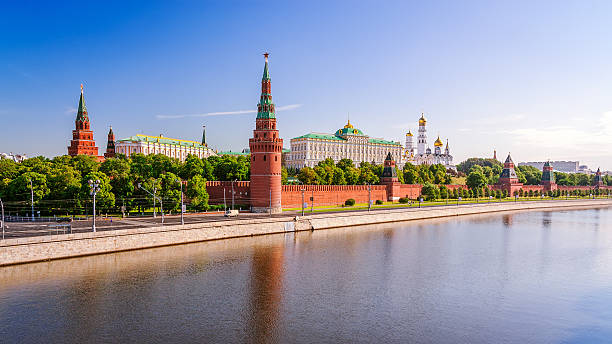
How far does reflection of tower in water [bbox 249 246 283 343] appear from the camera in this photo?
19109mm

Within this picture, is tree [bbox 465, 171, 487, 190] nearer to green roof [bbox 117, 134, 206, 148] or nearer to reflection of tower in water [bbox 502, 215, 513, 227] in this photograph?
reflection of tower in water [bbox 502, 215, 513, 227]

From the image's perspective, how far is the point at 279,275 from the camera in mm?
28094

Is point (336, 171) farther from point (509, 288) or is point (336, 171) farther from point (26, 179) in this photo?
point (509, 288)

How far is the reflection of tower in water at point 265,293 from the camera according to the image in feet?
62.7

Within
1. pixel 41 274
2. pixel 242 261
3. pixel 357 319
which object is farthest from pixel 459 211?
pixel 41 274

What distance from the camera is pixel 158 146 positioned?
132 metres

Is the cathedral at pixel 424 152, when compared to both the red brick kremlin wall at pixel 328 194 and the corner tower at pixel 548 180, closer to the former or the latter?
the corner tower at pixel 548 180

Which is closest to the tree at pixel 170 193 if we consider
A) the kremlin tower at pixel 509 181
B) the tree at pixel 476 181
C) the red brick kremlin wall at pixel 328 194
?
the red brick kremlin wall at pixel 328 194

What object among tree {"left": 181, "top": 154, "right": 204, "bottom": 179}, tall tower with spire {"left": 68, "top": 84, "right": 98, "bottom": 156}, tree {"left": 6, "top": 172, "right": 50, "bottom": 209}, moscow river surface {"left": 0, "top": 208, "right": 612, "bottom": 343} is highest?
tall tower with spire {"left": 68, "top": 84, "right": 98, "bottom": 156}

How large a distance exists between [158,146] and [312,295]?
383 feet

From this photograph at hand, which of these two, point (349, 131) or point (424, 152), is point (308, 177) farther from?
point (424, 152)

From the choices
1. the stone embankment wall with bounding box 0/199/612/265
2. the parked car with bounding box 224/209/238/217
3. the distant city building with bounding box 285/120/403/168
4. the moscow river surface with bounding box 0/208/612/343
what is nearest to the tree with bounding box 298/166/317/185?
the stone embankment wall with bounding box 0/199/612/265

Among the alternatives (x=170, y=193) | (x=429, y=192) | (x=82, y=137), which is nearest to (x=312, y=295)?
(x=170, y=193)

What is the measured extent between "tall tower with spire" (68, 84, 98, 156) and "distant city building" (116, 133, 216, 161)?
36.3 meters
